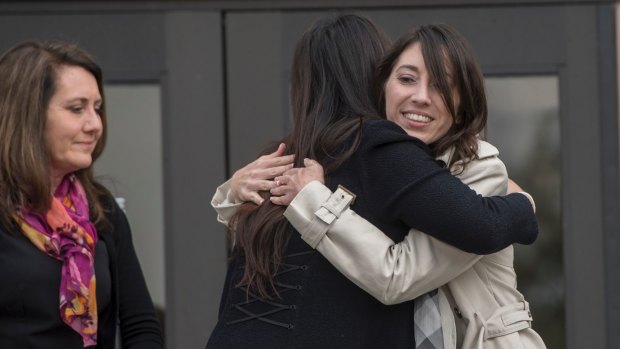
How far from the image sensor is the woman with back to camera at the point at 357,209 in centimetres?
265

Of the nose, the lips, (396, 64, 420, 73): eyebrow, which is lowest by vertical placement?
the lips

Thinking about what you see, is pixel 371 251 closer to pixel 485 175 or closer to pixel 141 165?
pixel 485 175

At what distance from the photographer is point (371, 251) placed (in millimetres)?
2672

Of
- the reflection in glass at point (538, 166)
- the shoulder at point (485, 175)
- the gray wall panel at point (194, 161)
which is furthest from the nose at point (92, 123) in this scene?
the reflection in glass at point (538, 166)

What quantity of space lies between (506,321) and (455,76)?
624 mm

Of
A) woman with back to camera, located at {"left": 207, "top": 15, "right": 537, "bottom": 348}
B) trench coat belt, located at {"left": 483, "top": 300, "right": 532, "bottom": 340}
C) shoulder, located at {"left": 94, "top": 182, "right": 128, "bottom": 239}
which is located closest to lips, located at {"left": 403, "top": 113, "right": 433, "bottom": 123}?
woman with back to camera, located at {"left": 207, "top": 15, "right": 537, "bottom": 348}

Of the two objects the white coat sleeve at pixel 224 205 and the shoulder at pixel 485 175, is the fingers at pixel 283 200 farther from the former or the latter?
the shoulder at pixel 485 175

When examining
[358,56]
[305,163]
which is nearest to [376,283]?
[305,163]

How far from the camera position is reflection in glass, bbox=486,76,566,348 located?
16.5 ft

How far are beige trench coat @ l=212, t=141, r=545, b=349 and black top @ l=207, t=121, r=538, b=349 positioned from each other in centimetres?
6

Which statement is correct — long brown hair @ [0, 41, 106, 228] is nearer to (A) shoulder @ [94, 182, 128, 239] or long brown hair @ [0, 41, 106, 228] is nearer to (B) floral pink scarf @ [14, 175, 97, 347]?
(B) floral pink scarf @ [14, 175, 97, 347]

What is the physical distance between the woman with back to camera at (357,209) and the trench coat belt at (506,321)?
19 cm

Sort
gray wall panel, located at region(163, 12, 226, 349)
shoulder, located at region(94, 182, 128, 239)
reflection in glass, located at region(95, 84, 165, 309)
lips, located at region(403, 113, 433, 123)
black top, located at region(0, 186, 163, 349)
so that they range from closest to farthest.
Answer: lips, located at region(403, 113, 433, 123)
black top, located at region(0, 186, 163, 349)
shoulder, located at region(94, 182, 128, 239)
gray wall panel, located at region(163, 12, 226, 349)
reflection in glass, located at region(95, 84, 165, 309)

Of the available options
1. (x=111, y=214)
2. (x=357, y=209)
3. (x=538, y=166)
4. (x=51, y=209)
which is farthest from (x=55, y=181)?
(x=538, y=166)
